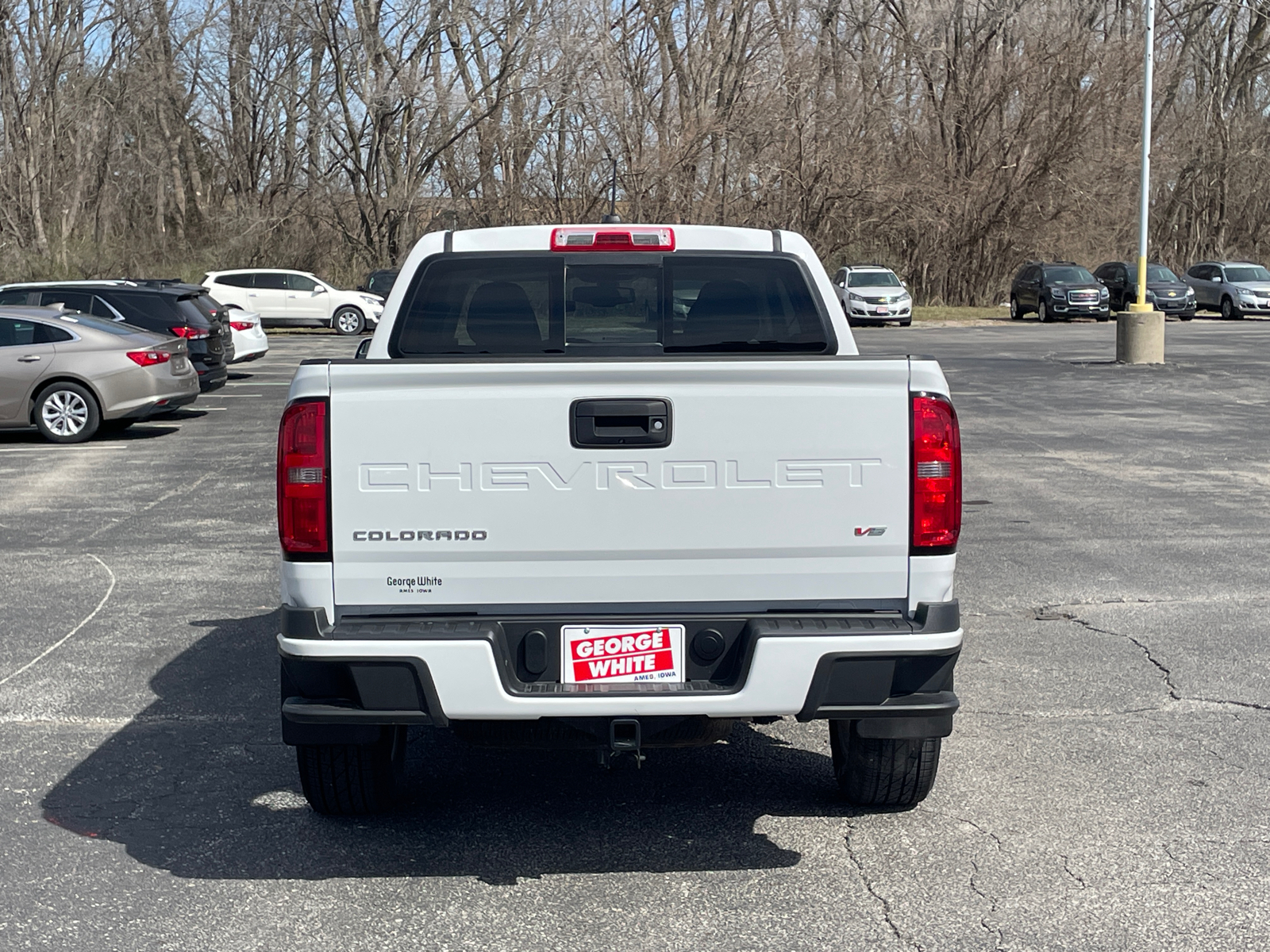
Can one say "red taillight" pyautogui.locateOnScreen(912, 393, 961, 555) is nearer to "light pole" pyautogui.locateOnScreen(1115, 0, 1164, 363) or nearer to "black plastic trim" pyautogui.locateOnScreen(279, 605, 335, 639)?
"black plastic trim" pyautogui.locateOnScreen(279, 605, 335, 639)

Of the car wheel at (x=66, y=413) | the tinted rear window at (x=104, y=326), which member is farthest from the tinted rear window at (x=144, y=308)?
the car wheel at (x=66, y=413)

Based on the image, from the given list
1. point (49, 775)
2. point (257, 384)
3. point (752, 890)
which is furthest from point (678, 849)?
point (257, 384)

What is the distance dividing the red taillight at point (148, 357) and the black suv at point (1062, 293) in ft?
97.1

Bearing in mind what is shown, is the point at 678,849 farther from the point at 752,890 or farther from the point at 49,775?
the point at 49,775

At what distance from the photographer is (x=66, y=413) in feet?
54.3

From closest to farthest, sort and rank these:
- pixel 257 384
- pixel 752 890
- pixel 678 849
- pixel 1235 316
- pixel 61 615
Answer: pixel 752 890 < pixel 678 849 < pixel 61 615 < pixel 257 384 < pixel 1235 316

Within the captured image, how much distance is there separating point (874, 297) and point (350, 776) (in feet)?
119

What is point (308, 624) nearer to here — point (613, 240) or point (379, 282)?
point (613, 240)

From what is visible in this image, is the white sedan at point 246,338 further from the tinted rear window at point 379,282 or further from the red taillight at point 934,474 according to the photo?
the red taillight at point 934,474

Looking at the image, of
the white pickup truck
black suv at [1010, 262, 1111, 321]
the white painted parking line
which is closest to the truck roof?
the white pickup truck

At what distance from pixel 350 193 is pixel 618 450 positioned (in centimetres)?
4841

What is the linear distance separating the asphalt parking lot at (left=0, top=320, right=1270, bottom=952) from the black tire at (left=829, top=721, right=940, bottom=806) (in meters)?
0.11

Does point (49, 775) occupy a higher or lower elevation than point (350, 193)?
lower

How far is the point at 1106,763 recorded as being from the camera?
560 cm
